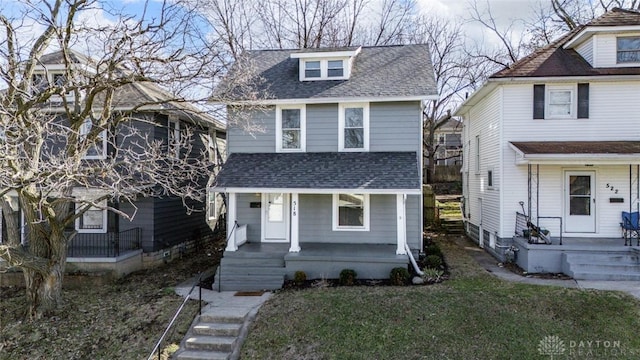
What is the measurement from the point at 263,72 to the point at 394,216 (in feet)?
22.6

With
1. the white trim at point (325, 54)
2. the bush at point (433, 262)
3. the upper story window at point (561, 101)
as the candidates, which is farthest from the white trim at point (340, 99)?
the bush at point (433, 262)

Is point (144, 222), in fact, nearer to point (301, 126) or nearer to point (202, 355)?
point (301, 126)

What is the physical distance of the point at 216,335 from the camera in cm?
782

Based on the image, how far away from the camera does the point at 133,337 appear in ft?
26.4

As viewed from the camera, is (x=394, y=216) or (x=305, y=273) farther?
(x=394, y=216)

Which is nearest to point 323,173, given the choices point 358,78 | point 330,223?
point 330,223

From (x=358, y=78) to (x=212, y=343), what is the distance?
9054 millimetres

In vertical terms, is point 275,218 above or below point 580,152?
below

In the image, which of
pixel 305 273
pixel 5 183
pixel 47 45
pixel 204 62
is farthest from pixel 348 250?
pixel 47 45

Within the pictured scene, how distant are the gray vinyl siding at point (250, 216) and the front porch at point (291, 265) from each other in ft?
4.99

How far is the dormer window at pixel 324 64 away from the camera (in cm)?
1280

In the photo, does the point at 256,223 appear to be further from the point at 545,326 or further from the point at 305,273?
the point at 545,326

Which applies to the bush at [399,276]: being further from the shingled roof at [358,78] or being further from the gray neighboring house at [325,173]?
the shingled roof at [358,78]

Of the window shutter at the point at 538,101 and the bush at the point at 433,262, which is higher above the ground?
the window shutter at the point at 538,101
